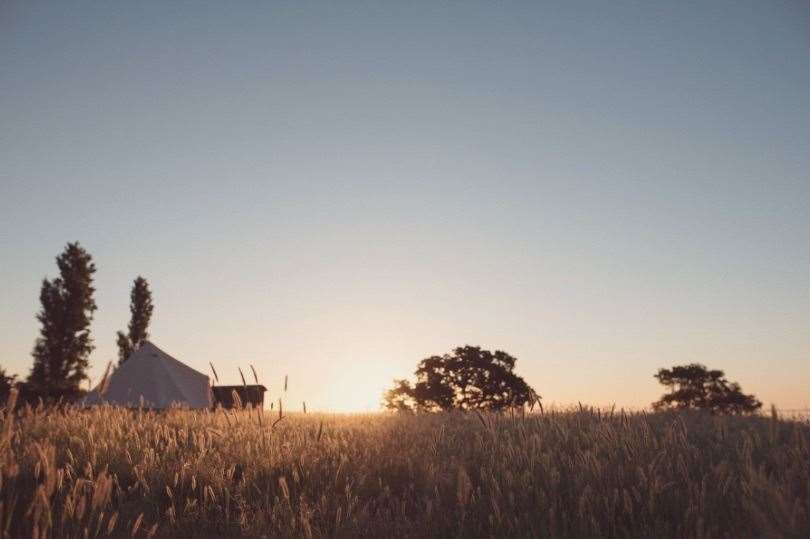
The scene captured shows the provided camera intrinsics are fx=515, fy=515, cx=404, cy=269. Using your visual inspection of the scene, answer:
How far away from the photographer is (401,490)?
11.9ft

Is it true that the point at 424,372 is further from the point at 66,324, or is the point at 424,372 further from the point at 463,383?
the point at 66,324

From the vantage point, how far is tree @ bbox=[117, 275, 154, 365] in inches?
1603

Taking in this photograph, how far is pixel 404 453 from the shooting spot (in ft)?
14.3

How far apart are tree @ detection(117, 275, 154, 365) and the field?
4050 cm

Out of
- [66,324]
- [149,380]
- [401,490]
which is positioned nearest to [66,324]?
[66,324]

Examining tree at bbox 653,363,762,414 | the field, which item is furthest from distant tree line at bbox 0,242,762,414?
the field

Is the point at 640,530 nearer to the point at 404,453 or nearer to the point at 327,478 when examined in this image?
the point at 327,478

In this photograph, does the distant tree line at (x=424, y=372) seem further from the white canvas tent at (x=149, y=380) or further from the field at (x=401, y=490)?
the field at (x=401, y=490)

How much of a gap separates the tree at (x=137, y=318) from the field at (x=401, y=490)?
40499 mm

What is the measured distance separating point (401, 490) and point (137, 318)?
4433 centimetres

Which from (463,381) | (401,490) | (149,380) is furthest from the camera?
(463,381)

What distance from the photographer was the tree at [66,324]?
111 ft

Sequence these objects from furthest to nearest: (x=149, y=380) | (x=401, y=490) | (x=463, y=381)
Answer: (x=463, y=381)
(x=149, y=380)
(x=401, y=490)

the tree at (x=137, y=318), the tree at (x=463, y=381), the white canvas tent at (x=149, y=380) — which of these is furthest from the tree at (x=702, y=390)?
the tree at (x=137, y=318)
